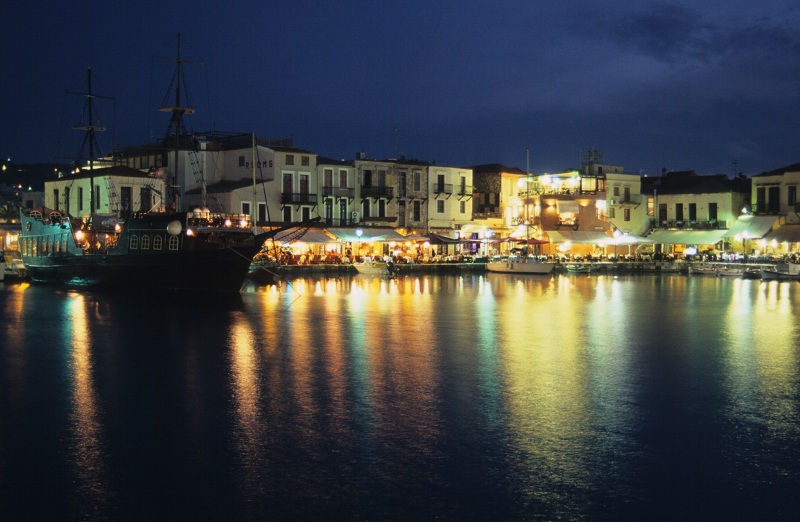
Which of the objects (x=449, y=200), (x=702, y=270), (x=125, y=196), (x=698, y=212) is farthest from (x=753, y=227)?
(x=125, y=196)

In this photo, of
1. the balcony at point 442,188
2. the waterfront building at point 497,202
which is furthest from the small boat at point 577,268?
the balcony at point 442,188

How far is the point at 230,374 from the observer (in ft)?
58.1

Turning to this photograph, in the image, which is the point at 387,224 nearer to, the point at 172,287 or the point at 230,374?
the point at 172,287

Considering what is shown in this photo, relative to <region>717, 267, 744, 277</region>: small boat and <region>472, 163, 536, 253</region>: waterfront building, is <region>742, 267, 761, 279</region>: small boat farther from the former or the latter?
<region>472, 163, 536, 253</region>: waterfront building

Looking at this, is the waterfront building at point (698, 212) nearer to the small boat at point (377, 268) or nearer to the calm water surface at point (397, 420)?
the small boat at point (377, 268)

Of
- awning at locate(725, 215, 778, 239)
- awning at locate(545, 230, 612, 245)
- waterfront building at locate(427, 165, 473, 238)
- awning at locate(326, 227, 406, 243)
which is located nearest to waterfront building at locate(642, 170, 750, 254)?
awning at locate(725, 215, 778, 239)

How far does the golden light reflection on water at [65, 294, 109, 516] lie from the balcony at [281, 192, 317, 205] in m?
40.3

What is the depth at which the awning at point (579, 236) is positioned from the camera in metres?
73.6

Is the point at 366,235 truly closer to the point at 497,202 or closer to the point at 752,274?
the point at 497,202

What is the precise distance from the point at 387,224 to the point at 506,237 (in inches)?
476

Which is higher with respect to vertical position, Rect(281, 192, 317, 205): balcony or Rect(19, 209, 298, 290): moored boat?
Rect(281, 192, 317, 205): balcony

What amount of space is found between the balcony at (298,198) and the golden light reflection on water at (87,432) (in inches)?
1585

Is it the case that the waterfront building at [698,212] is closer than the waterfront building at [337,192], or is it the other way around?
the waterfront building at [337,192]

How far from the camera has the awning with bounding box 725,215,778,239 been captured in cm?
7044
